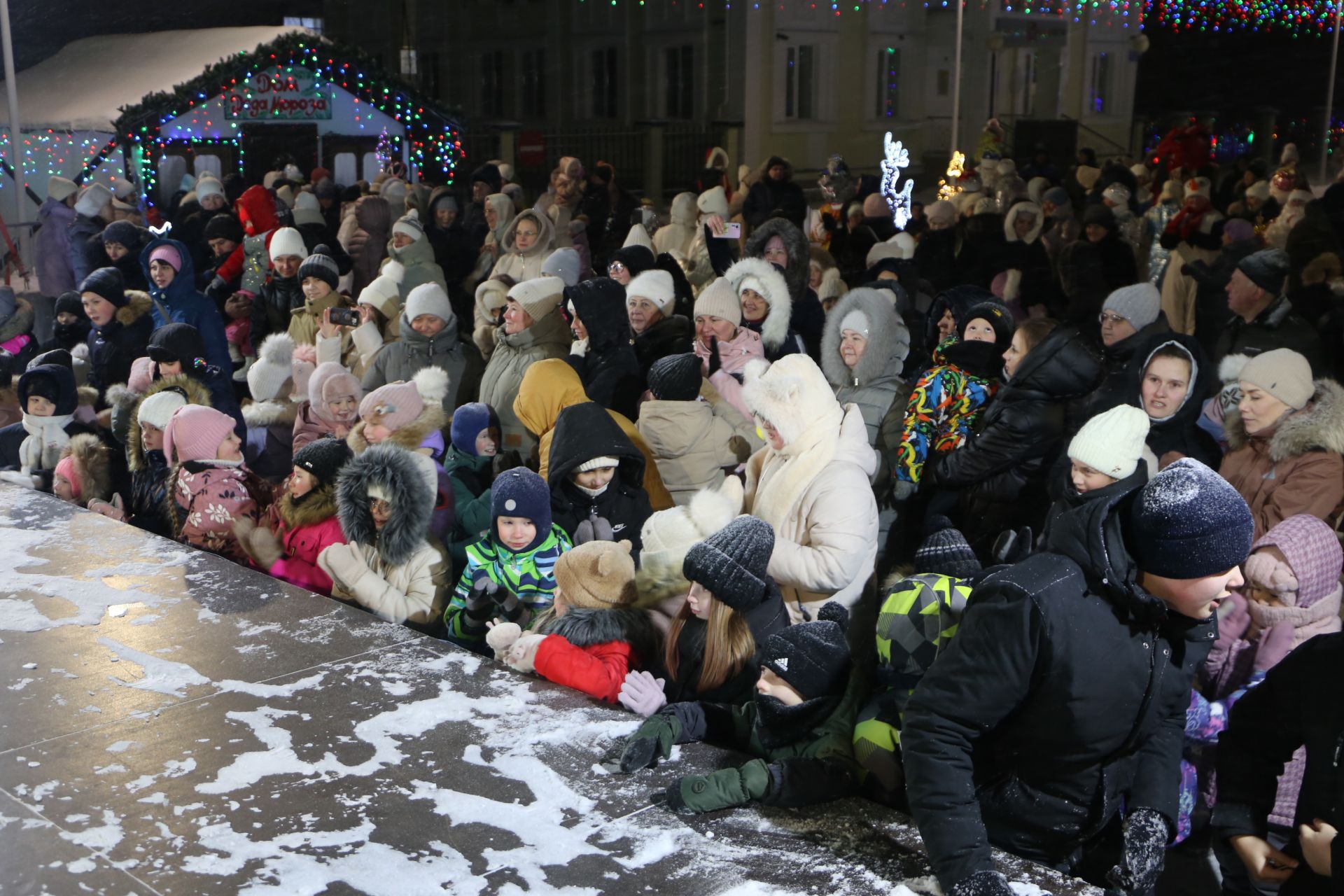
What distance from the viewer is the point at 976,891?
2322 millimetres

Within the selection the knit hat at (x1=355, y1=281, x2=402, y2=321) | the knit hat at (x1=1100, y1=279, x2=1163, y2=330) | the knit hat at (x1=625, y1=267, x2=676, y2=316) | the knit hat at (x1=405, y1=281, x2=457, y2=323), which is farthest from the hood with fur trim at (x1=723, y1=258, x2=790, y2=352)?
the knit hat at (x1=355, y1=281, x2=402, y2=321)

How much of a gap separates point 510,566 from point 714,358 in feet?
7.64

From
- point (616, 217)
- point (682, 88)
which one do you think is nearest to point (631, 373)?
point (616, 217)

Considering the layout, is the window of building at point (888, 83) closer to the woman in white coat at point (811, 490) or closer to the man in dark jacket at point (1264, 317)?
the man in dark jacket at point (1264, 317)

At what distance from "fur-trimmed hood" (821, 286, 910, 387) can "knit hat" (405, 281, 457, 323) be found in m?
2.19

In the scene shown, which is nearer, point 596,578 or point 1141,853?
point 1141,853

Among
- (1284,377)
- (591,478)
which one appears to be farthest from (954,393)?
(591,478)

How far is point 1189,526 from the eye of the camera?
89.2 inches

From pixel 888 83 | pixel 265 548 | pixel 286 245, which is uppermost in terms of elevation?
pixel 888 83

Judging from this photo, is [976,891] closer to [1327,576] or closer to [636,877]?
[636,877]

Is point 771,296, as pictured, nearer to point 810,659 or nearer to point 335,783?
point 810,659

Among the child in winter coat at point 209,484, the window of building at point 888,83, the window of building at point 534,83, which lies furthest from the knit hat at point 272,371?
the window of building at point 534,83

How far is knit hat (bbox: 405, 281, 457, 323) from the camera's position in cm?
670

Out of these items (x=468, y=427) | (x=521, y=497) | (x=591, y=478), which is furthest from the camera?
(x=468, y=427)
